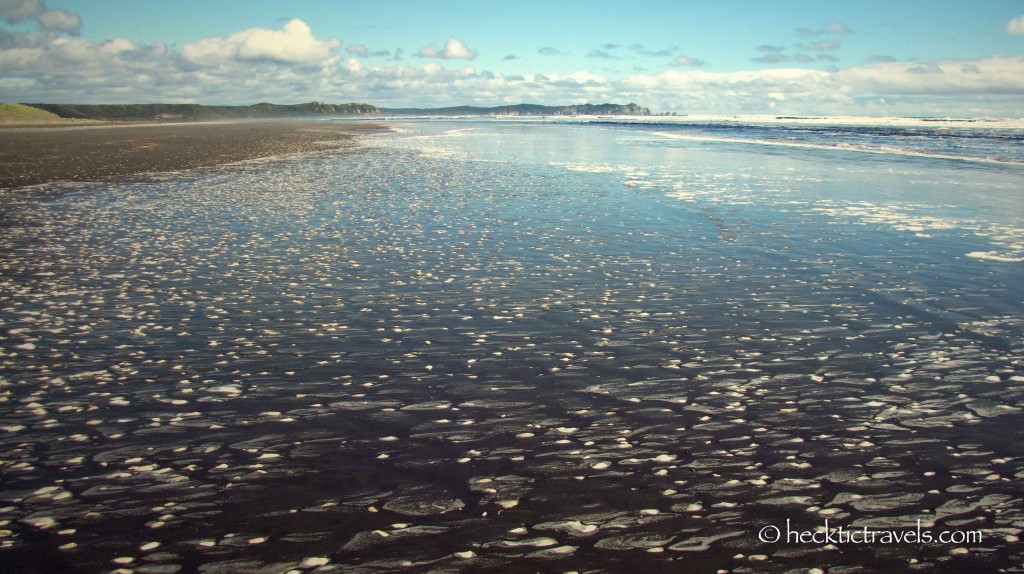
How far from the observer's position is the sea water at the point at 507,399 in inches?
268

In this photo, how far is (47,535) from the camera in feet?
22.0

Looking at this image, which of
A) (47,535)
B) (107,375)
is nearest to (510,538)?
(47,535)

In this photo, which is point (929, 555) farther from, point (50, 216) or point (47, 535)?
point (50, 216)

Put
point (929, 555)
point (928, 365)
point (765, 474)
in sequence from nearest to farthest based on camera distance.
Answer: point (929, 555) → point (765, 474) → point (928, 365)

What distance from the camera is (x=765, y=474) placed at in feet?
26.2

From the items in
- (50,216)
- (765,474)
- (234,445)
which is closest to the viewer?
(765,474)

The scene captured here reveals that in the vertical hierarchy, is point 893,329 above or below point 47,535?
above

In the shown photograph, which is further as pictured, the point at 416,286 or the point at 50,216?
the point at 50,216

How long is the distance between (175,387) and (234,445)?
2.55m

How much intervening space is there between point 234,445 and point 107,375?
3882 millimetres

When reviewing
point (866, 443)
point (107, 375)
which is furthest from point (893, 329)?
point (107, 375)

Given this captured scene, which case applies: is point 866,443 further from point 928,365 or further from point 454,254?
point 454,254

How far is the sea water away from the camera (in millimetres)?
6797

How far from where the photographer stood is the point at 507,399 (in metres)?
10.1
